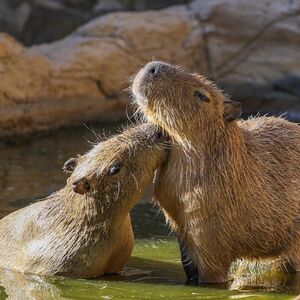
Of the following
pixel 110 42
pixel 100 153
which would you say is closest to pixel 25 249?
pixel 100 153

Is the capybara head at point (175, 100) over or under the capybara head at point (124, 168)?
over

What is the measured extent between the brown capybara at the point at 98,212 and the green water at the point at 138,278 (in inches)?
4.7

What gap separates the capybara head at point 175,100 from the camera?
21.7 feet

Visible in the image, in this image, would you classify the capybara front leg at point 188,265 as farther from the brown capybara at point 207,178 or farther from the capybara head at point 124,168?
the capybara head at point 124,168

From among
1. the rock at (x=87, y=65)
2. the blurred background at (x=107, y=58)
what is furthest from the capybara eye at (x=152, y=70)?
the rock at (x=87, y=65)

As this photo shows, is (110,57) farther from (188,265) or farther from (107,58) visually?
(188,265)

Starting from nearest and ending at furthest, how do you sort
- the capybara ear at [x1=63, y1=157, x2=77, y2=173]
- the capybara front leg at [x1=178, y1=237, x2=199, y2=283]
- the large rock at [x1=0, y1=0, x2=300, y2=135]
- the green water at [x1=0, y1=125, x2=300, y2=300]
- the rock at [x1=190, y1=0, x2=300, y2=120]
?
the green water at [x1=0, y1=125, x2=300, y2=300] → the capybara front leg at [x1=178, y1=237, x2=199, y2=283] → the capybara ear at [x1=63, y1=157, x2=77, y2=173] → the large rock at [x1=0, y1=0, x2=300, y2=135] → the rock at [x1=190, y1=0, x2=300, y2=120]

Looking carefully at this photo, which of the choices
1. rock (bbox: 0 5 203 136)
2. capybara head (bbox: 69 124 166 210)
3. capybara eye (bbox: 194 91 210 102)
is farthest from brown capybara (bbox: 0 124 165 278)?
rock (bbox: 0 5 203 136)

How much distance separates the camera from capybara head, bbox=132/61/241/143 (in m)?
6.60

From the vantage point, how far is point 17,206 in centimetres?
857

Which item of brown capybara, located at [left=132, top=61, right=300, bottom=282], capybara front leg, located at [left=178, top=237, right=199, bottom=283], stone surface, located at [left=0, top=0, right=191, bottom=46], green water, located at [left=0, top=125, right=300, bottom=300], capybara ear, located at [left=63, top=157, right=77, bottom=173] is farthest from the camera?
stone surface, located at [left=0, top=0, right=191, bottom=46]

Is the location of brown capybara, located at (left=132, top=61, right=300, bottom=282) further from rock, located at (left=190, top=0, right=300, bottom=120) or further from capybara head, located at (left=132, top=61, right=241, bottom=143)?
rock, located at (left=190, top=0, right=300, bottom=120)

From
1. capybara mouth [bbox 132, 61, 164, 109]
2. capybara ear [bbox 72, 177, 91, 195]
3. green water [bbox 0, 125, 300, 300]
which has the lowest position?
green water [bbox 0, 125, 300, 300]

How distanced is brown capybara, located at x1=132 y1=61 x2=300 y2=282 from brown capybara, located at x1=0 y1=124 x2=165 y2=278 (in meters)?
0.13
